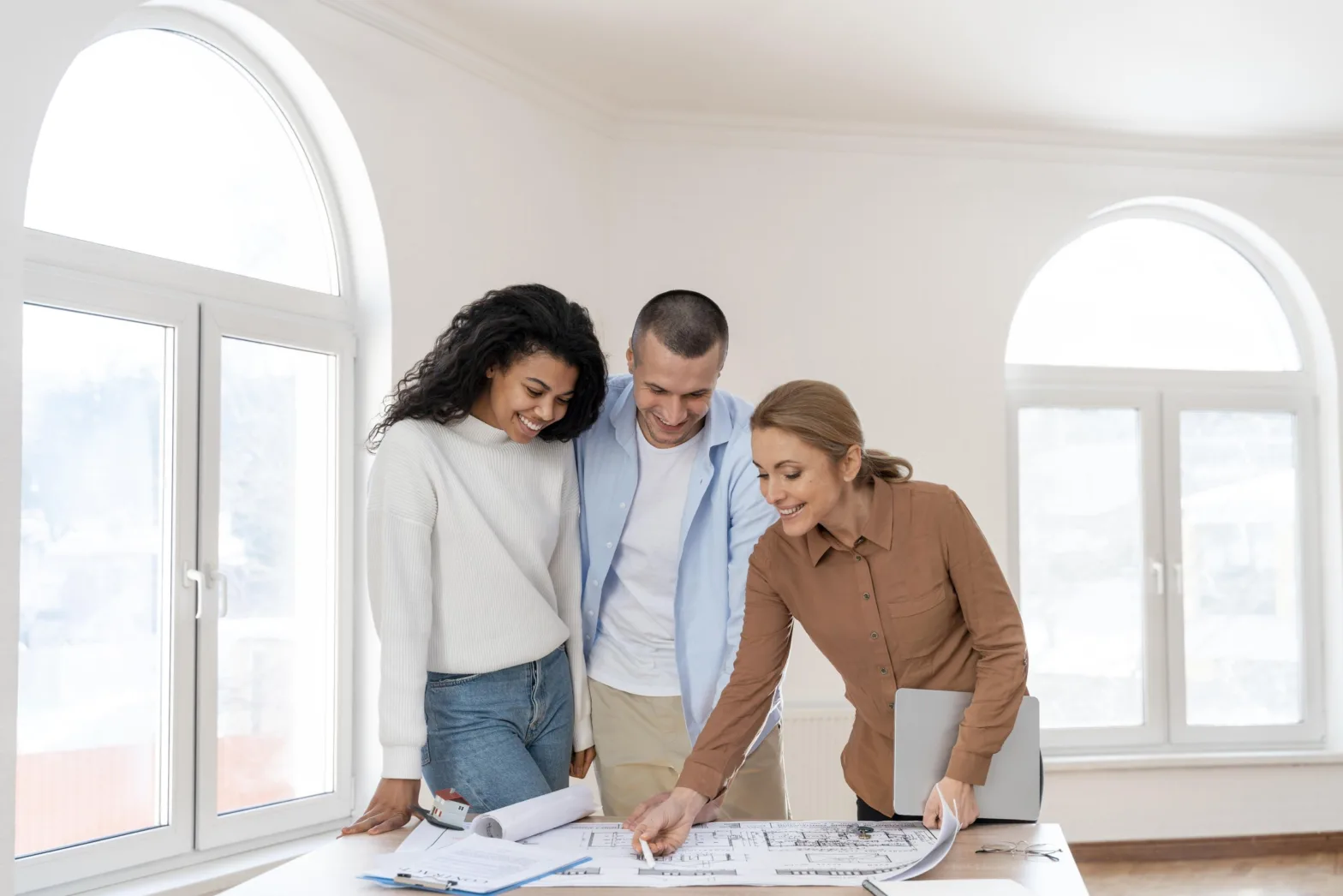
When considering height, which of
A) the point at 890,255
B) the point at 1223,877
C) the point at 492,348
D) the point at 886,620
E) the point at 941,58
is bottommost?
the point at 1223,877

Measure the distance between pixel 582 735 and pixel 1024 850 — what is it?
2.58ft

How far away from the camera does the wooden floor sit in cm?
435

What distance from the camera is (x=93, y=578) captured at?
9.25ft

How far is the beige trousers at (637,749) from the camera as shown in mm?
2127

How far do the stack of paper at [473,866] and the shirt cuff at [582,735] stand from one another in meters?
0.42

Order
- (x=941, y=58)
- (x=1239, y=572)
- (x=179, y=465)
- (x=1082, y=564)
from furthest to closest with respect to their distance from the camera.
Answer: (x=1239, y=572) → (x=1082, y=564) → (x=941, y=58) → (x=179, y=465)

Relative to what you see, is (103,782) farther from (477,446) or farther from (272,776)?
(477,446)

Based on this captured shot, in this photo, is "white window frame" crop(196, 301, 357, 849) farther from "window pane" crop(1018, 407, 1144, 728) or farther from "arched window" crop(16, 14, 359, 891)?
"window pane" crop(1018, 407, 1144, 728)

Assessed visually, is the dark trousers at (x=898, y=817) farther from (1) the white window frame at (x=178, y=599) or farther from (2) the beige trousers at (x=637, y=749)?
(1) the white window frame at (x=178, y=599)

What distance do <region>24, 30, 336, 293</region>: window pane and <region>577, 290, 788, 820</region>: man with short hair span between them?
1556mm

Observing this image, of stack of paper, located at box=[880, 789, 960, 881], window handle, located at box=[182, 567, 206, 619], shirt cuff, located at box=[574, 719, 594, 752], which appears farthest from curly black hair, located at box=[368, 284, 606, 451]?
window handle, located at box=[182, 567, 206, 619]

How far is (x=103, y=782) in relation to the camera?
2.85 meters

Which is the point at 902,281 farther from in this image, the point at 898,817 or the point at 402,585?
the point at 402,585

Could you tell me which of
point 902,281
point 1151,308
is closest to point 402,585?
point 902,281
